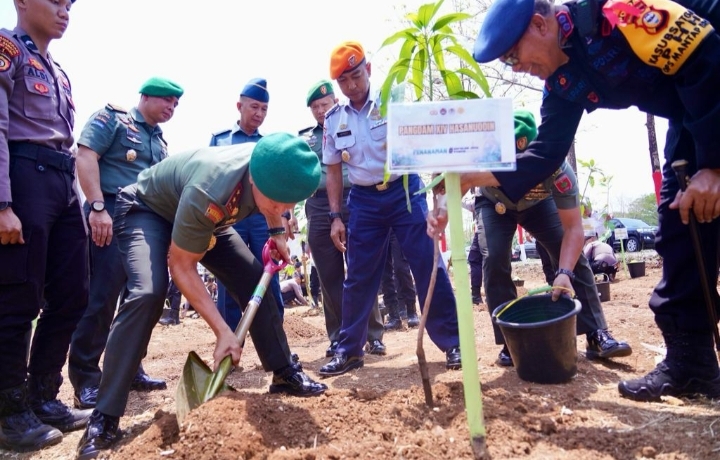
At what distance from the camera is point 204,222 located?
234 centimetres

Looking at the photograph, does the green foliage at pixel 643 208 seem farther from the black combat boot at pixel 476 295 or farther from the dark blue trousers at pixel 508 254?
the dark blue trousers at pixel 508 254

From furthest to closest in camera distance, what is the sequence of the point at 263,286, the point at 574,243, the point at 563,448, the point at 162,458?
the point at 574,243 → the point at 263,286 → the point at 162,458 → the point at 563,448

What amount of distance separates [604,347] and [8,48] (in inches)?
138

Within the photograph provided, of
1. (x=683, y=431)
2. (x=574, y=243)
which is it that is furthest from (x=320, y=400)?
(x=574, y=243)

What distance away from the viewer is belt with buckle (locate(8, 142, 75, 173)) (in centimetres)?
259

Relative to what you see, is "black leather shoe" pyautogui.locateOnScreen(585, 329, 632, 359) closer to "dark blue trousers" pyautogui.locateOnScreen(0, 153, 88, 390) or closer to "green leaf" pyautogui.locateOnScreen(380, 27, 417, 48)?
"green leaf" pyautogui.locateOnScreen(380, 27, 417, 48)

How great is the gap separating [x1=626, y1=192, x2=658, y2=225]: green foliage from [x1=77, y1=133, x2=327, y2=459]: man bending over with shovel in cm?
3543

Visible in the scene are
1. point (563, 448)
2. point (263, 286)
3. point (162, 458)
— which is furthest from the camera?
point (263, 286)

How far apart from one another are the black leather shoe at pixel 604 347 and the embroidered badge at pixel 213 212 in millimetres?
2338

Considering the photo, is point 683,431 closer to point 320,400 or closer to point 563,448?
point 563,448

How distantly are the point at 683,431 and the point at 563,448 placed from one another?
0.49 m

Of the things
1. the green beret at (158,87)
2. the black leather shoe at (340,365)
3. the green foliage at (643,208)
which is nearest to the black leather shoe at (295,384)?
the black leather shoe at (340,365)

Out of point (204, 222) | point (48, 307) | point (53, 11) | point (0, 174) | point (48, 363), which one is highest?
point (53, 11)

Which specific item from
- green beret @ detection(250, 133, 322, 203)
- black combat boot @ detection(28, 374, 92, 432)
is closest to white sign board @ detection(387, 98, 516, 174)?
green beret @ detection(250, 133, 322, 203)
